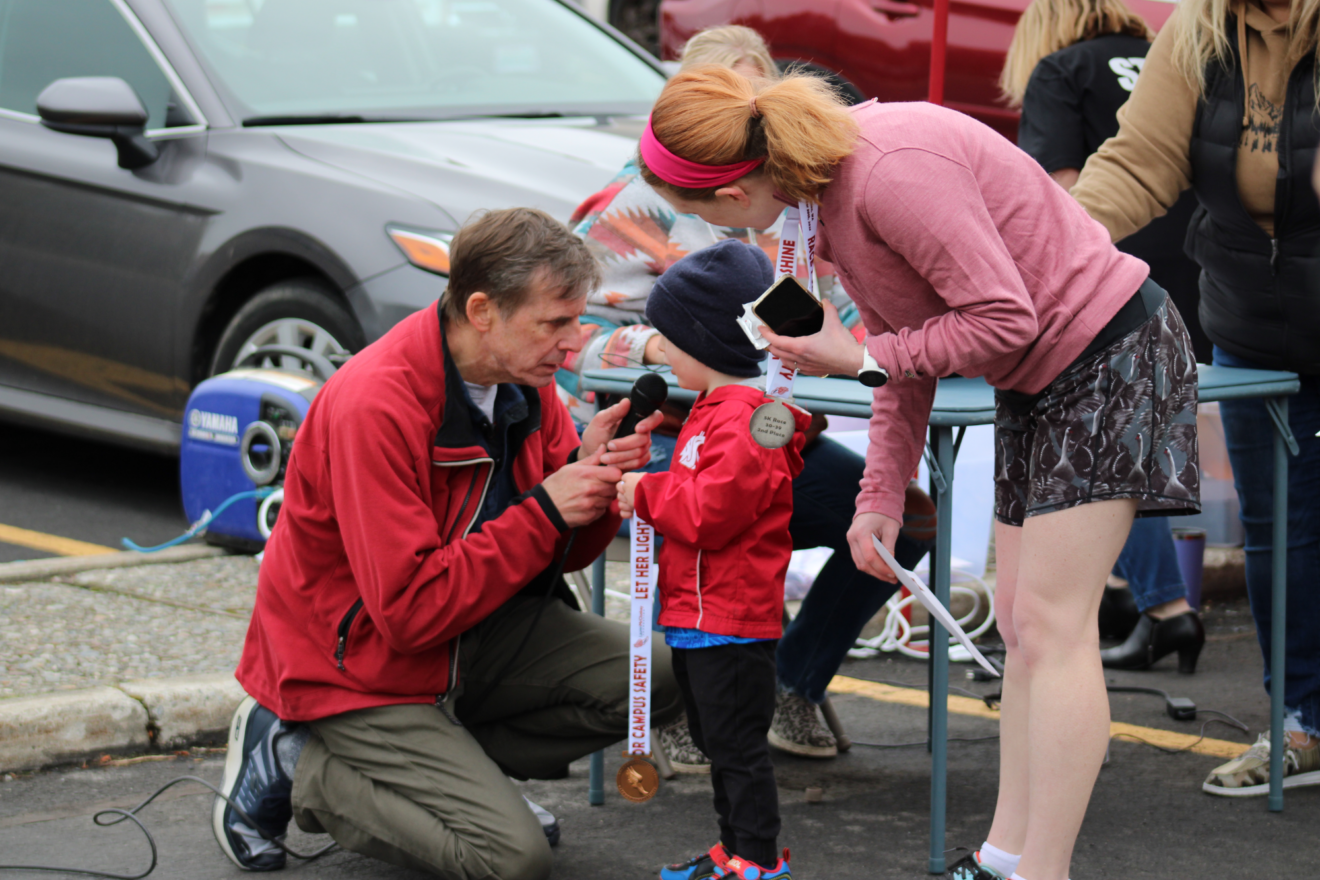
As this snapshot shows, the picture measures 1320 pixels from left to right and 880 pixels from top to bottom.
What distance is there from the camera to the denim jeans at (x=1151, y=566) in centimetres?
442

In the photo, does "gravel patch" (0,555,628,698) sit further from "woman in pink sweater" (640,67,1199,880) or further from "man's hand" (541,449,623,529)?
"woman in pink sweater" (640,67,1199,880)

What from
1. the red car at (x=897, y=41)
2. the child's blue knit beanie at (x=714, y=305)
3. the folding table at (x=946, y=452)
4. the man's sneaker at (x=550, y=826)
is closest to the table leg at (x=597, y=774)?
the folding table at (x=946, y=452)

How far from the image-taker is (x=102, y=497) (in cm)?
589

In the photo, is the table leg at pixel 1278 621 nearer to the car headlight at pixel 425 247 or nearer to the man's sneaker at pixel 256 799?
the man's sneaker at pixel 256 799

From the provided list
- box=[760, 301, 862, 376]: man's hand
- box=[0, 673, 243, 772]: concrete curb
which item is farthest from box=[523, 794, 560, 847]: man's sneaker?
box=[760, 301, 862, 376]: man's hand

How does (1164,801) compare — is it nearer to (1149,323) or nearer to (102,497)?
(1149,323)

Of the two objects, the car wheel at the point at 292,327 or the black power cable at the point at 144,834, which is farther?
the car wheel at the point at 292,327

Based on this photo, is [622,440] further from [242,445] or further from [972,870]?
[242,445]

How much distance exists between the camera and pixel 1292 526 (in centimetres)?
358

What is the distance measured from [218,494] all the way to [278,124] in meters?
1.37

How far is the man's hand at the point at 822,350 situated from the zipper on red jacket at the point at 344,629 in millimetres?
967

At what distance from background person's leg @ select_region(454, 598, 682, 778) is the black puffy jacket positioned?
4.99ft

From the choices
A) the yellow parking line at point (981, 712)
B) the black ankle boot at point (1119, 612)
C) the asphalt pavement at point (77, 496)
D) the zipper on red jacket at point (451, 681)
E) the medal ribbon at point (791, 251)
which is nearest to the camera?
the medal ribbon at point (791, 251)

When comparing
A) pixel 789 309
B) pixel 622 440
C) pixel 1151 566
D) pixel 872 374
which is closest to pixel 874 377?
pixel 872 374
